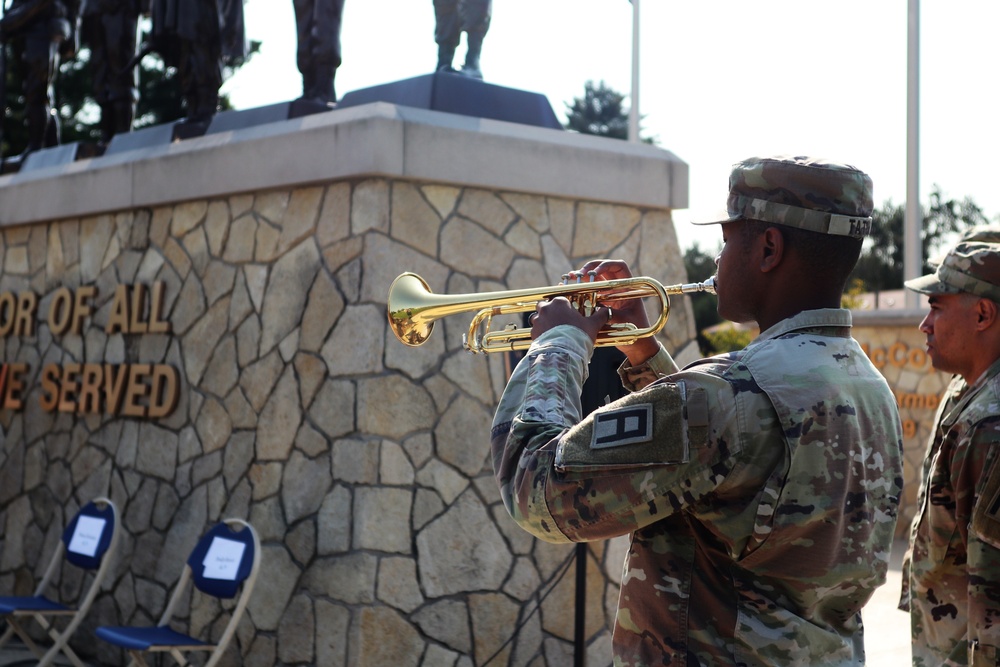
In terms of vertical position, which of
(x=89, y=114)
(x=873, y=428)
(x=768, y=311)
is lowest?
(x=873, y=428)

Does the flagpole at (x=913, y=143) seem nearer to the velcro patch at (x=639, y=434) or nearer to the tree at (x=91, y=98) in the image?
the velcro patch at (x=639, y=434)

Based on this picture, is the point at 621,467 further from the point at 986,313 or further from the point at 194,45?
the point at 194,45

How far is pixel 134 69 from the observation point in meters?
8.42

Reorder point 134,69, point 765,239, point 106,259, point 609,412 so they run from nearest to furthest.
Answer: point 609,412
point 765,239
point 106,259
point 134,69

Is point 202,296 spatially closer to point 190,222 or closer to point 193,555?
point 190,222

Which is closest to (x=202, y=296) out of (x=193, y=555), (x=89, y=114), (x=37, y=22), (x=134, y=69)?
(x=193, y=555)

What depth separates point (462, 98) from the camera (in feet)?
19.7

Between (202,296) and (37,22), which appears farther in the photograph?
(37,22)

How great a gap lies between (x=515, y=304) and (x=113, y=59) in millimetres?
6641

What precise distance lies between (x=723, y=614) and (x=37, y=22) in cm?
868

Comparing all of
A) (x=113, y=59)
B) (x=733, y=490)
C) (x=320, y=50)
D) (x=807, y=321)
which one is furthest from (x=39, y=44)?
(x=733, y=490)

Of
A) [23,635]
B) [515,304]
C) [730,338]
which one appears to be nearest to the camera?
[515,304]

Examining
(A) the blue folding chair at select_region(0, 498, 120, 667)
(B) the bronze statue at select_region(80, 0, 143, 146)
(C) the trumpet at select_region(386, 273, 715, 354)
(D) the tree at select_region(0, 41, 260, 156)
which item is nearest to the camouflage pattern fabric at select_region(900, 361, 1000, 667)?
(C) the trumpet at select_region(386, 273, 715, 354)

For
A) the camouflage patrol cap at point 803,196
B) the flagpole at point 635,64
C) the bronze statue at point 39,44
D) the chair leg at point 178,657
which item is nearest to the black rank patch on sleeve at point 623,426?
the camouflage patrol cap at point 803,196
